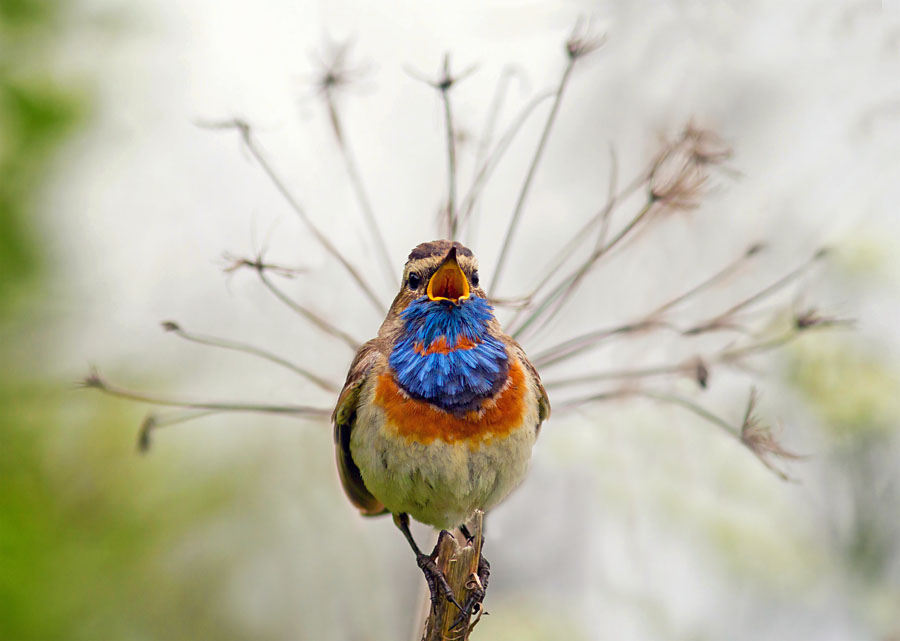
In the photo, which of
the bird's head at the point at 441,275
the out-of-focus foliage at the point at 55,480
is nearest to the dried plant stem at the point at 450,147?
the bird's head at the point at 441,275

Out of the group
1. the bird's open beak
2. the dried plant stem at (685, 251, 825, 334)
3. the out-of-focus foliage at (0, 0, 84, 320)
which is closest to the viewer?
the bird's open beak

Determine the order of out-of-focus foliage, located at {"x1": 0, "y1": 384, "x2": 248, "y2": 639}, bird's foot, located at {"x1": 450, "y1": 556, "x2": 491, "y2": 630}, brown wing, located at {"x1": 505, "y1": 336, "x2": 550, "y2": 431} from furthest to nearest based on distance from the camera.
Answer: out-of-focus foliage, located at {"x1": 0, "y1": 384, "x2": 248, "y2": 639}, brown wing, located at {"x1": 505, "y1": 336, "x2": 550, "y2": 431}, bird's foot, located at {"x1": 450, "y1": 556, "x2": 491, "y2": 630}

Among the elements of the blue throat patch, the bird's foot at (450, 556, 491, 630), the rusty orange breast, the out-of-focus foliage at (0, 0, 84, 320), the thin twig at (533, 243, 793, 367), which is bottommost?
Result: the bird's foot at (450, 556, 491, 630)

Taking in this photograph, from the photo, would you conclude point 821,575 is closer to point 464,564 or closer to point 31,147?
point 464,564

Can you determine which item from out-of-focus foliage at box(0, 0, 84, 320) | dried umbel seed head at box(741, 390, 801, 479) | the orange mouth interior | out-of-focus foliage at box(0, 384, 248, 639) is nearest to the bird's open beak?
the orange mouth interior

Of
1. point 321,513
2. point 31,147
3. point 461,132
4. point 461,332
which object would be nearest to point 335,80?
point 461,132

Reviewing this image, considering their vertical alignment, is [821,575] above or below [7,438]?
below

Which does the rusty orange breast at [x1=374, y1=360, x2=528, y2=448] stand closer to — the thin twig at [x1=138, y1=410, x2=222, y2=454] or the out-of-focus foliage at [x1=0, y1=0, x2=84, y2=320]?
the thin twig at [x1=138, y1=410, x2=222, y2=454]
